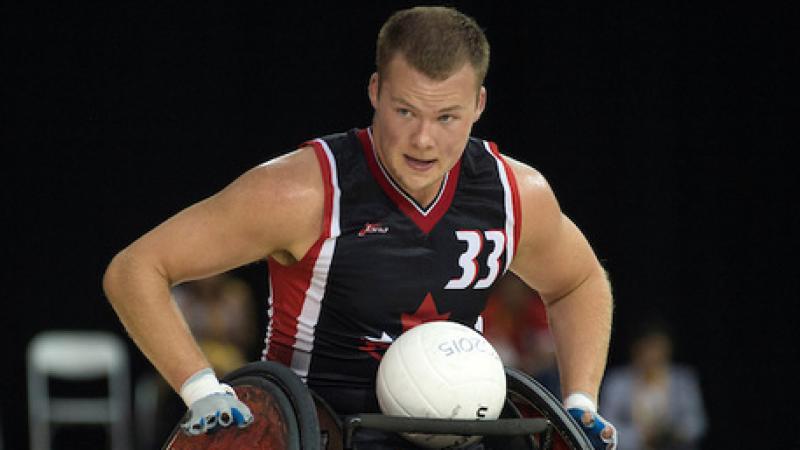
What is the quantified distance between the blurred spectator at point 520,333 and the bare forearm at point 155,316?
435cm

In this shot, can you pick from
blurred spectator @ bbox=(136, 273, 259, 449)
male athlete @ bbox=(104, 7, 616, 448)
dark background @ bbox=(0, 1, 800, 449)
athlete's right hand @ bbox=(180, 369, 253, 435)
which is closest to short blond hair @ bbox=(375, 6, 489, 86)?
male athlete @ bbox=(104, 7, 616, 448)

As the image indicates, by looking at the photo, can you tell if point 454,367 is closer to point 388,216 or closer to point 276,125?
point 388,216

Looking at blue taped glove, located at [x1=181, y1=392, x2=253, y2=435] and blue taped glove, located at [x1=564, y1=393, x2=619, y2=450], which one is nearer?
blue taped glove, located at [x1=181, y1=392, x2=253, y2=435]

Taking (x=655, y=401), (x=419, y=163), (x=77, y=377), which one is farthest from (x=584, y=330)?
(x=77, y=377)

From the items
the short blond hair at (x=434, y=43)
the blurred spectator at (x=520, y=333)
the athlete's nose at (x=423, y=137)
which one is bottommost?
the blurred spectator at (x=520, y=333)

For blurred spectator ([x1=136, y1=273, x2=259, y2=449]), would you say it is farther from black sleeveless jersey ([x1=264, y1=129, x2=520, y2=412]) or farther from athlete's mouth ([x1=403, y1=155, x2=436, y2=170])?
athlete's mouth ([x1=403, y1=155, x2=436, y2=170])

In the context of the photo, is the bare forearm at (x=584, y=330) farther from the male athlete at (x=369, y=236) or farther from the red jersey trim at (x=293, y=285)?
the red jersey trim at (x=293, y=285)

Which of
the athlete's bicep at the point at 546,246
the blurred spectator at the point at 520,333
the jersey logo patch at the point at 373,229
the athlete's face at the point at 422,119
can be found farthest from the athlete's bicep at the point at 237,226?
the blurred spectator at the point at 520,333

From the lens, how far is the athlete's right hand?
9.38ft

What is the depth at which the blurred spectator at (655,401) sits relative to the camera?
7.40m

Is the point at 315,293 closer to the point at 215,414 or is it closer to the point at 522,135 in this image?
the point at 215,414

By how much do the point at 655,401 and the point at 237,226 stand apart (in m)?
4.93

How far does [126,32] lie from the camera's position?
7824 millimetres

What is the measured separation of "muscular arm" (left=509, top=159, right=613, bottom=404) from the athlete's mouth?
0.36m
